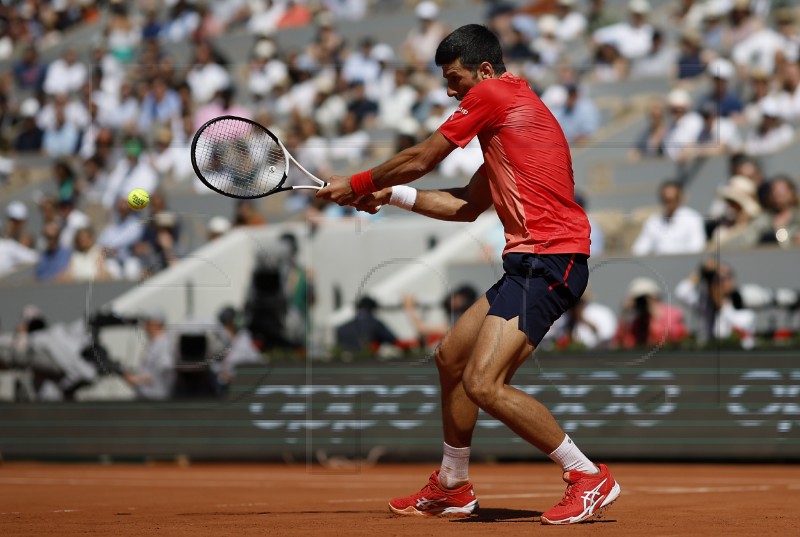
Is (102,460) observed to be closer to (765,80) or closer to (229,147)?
(229,147)

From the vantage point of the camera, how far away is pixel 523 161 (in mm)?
7000

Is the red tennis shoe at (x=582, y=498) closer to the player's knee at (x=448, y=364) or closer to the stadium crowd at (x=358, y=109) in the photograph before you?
the player's knee at (x=448, y=364)

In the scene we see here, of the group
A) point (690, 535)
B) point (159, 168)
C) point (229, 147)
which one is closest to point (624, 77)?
point (159, 168)

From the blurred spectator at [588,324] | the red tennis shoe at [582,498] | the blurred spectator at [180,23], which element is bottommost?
the red tennis shoe at [582,498]

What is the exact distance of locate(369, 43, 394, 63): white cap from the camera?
2030 cm

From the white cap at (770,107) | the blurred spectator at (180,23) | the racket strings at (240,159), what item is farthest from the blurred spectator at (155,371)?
the blurred spectator at (180,23)

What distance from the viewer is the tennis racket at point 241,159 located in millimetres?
7773

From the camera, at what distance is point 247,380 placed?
13.6m

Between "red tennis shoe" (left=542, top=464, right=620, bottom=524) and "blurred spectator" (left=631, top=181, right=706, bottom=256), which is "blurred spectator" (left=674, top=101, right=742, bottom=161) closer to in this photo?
"blurred spectator" (left=631, top=181, right=706, bottom=256)

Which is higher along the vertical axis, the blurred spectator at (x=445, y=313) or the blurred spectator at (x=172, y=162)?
the blurred spectator at (x=172, y=162)

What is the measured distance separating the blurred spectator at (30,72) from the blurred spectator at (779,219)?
14027mm

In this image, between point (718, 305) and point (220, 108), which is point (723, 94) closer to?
point (718, 305)

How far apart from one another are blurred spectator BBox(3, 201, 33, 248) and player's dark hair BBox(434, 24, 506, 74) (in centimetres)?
1204

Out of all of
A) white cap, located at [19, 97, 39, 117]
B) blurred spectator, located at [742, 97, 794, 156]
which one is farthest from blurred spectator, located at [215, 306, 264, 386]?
white cap, located at [19, 97, 39, 117]
